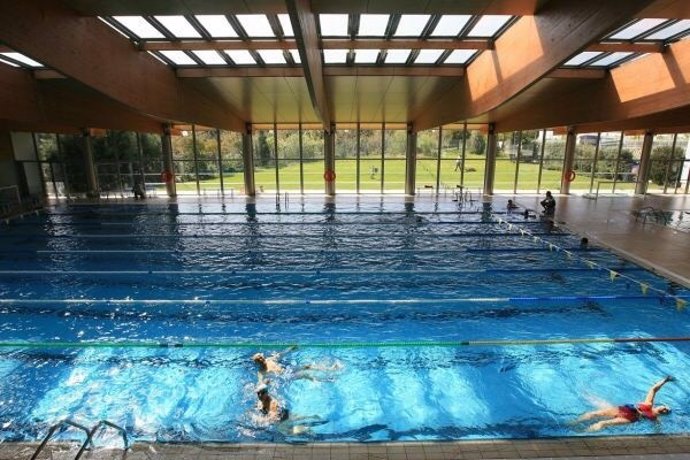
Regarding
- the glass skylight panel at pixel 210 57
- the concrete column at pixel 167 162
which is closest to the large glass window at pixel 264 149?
the concrete column at pixel 167 162

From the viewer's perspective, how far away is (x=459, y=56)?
33.4ft

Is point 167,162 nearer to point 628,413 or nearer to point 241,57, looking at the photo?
point 241,57

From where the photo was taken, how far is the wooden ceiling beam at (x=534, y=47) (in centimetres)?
529

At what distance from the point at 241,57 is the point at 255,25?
268 cm

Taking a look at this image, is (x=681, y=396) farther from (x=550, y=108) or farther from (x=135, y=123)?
(x=135, y=123)

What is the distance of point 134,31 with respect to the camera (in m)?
8.10

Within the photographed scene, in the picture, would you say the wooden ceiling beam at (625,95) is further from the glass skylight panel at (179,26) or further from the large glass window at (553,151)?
the glass skylight panel at (179,26)

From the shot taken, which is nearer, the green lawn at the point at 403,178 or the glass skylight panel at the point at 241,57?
the glass skylight panel at the point at 241,57

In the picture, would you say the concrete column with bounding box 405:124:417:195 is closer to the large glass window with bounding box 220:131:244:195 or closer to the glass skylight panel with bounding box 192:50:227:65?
the large glass window with bounding box 220:131:244:195

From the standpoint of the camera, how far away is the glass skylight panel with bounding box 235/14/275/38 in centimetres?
736

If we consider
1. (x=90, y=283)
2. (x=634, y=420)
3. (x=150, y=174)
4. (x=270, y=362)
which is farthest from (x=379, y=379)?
(x=150, y=174)

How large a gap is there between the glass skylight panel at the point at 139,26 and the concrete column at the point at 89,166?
534 inches

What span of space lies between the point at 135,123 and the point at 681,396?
20045 mm

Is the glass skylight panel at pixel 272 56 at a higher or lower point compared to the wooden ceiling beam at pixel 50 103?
higher
